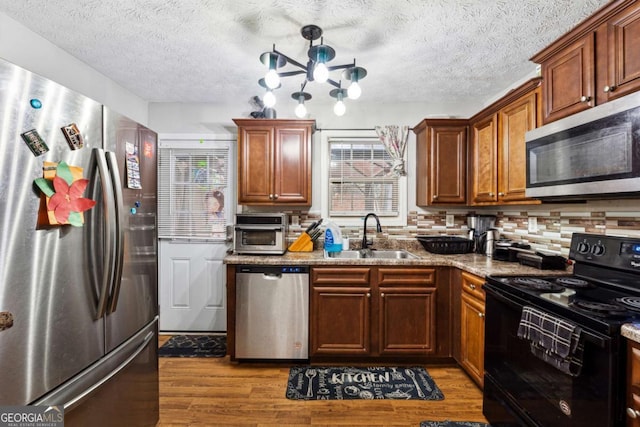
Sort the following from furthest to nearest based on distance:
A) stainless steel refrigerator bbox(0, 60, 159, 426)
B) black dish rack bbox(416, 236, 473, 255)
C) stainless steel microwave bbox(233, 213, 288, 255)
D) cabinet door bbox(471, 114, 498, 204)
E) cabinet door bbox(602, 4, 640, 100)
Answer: black dish rack bbox(416, 236, 473, 255) → stainless steel microwave bbox(233, 213, 288, 255) → cabinet door bbox(471, 114, 498, 204) → cabinet door bbox(602, 4, 640, 100) → stainless steel refrigerator bbox(0, 60, 159, 426)

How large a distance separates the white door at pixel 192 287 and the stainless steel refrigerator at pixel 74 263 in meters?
1.65

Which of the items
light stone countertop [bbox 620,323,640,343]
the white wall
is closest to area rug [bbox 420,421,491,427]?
light stone countertop [bbox 620,323,640,343]

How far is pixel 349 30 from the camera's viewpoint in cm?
195

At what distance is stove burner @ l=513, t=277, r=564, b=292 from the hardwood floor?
3.09ft

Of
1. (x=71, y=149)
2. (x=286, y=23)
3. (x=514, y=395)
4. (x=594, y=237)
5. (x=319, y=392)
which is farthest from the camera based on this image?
(x=319, y=392)

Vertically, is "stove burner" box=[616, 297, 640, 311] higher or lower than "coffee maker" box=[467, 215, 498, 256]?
lower

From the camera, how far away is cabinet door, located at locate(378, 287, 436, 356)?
252 centimetres

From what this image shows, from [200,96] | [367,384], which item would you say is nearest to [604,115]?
[367,384]

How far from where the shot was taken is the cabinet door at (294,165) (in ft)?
9.64

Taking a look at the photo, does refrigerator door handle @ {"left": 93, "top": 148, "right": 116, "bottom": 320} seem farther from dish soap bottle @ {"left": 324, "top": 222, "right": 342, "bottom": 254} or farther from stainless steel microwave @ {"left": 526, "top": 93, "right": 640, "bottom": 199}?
stainless steel microwave @ {"left": 526, "top": 93, "right": 640, "bottom": 199}

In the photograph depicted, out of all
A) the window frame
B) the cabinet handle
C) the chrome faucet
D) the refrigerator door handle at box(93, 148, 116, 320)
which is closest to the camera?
the cabinet handle

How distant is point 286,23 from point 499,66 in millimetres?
1786

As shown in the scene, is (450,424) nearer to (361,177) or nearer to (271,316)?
(271,316)

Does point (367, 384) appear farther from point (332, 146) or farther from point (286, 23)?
point (286, 23)
